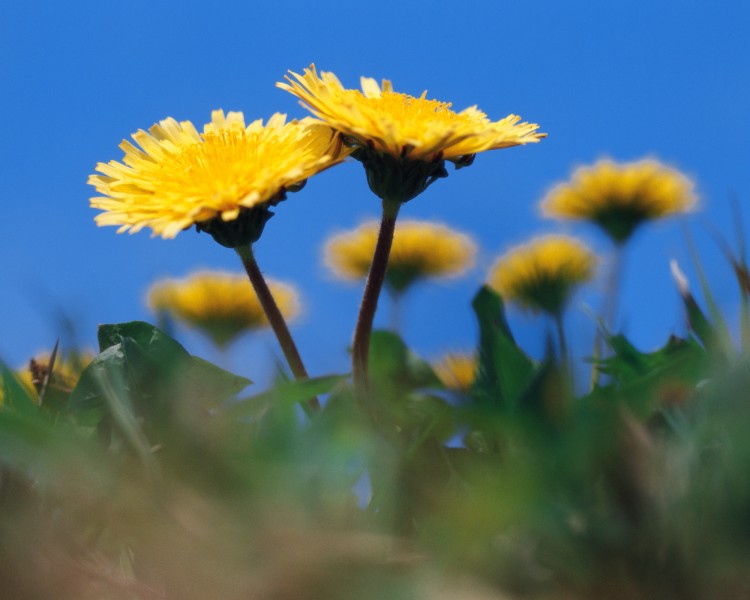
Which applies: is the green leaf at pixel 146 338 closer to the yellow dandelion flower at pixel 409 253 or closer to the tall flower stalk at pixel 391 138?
the tall flower stalk at pixel 391 138

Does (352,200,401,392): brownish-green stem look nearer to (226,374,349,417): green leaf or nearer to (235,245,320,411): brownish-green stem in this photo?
(235,245,320,411): brownish-green stem

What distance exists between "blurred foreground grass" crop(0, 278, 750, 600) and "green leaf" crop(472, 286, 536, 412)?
0.04 m

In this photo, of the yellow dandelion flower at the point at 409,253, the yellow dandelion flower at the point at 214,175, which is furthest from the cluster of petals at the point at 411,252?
the yellow dandelion flower at the point at 214,175

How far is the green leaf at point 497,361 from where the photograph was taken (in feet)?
1.26

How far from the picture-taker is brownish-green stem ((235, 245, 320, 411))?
0.54 metres

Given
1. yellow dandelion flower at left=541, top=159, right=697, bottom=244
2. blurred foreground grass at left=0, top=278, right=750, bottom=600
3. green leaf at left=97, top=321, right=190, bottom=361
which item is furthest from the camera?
yellow dandelion flower at left=541, top=159, right=697, bottom=244

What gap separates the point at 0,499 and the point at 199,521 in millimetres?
101

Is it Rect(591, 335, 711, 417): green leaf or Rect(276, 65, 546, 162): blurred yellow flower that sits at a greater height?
Rect(276, 65, 546, 162): blurred yellow flower

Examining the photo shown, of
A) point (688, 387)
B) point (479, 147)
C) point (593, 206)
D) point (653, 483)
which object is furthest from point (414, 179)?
point (593, 206)

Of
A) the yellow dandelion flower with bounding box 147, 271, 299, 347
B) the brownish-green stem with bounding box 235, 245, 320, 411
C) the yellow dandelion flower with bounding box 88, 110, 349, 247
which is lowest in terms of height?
the brownish-green stem with bounding box 235, 245, 320, 411

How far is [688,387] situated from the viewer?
328 millimetres

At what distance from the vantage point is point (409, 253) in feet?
5.85

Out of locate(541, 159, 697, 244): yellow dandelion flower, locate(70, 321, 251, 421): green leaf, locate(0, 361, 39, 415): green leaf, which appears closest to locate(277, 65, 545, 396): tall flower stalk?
locate(70, 321, 251, 421): green leaf

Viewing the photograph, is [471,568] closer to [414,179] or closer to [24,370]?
[414,179]
